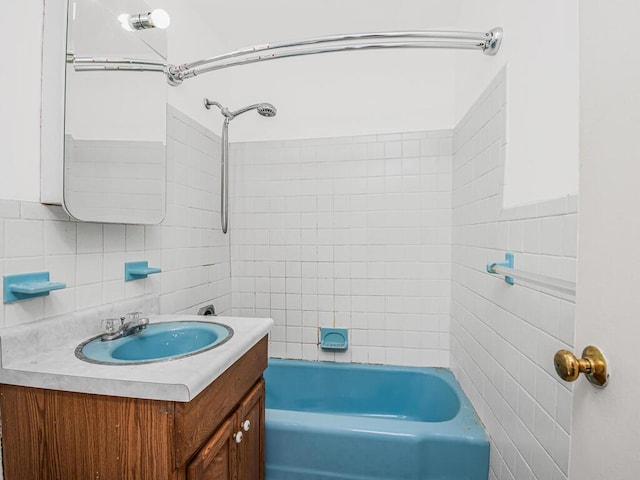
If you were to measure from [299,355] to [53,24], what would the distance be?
6.16 ft

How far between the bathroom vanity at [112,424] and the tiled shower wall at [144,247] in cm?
21

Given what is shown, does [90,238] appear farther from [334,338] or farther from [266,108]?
[334,338]

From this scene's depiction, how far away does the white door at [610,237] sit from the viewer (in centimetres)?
38

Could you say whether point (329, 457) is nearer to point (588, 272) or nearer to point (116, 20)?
point (588, 272)

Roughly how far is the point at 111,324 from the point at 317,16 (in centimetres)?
182

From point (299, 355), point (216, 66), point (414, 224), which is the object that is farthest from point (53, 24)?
point (299, 355)

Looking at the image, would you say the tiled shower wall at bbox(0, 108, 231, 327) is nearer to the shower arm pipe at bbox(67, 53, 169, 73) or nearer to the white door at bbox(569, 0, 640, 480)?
the shower arm pipe at bbox(67, 53, 169, 73)

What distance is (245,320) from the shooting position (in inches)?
46.4

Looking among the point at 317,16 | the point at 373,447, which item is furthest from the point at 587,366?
the point at 317,16

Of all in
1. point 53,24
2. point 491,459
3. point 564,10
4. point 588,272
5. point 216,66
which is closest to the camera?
point 588,272

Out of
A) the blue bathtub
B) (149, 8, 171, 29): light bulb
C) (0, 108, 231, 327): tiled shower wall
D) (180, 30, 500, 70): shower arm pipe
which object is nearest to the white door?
(180, 30, 500, 70): shower arm pipe

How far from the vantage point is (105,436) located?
2.30 feet

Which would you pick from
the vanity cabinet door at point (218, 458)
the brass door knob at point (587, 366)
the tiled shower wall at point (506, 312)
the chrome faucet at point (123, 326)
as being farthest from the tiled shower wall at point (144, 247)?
the tiled shower wall at point (506, 312)

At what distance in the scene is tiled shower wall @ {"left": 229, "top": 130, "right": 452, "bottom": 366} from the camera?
72.2 inches
